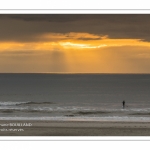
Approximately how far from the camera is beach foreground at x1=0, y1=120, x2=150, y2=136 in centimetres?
1933

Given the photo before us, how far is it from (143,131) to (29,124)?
661 cm

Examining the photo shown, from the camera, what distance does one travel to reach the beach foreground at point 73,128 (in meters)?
19.3

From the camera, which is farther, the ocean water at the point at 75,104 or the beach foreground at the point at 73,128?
the ocean water at the point at 75,104

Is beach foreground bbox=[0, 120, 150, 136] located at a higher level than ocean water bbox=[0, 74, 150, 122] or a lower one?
lower

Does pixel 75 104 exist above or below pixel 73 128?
above

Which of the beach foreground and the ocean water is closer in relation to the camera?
the beach foreground

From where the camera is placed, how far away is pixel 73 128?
815 inches

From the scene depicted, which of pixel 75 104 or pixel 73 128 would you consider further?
pixel 75 104

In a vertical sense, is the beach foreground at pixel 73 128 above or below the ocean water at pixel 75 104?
below

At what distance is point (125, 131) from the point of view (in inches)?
792
